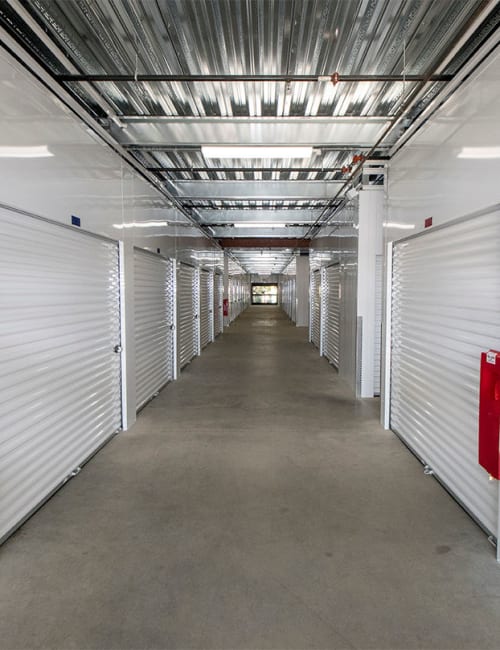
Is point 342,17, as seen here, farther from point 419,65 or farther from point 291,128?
point 291,128

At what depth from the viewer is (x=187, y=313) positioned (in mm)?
9562

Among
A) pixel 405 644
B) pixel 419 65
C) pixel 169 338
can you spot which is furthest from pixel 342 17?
pixel 169 338

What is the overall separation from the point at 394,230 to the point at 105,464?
13.1 ft

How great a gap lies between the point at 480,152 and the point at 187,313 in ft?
24.1

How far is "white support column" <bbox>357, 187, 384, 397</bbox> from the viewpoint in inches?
252

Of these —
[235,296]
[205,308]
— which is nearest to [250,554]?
[205,308]

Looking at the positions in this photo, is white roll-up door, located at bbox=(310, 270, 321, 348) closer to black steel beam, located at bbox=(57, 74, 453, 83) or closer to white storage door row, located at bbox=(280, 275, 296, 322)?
white storage door row, located at bbox=(280, 275, 296, 322)

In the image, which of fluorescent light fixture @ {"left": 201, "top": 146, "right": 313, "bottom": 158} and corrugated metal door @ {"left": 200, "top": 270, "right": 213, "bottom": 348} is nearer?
fluorescent light fixture @ {"left": 201, "top": 146, "right": 313, "bottom": 158}

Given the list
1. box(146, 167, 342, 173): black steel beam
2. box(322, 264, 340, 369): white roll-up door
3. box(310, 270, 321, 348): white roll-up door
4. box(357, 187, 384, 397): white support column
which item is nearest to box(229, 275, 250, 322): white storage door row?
box(310, 270, 321, 348): white roll-up door

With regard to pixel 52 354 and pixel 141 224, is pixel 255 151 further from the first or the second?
pixel 52 354

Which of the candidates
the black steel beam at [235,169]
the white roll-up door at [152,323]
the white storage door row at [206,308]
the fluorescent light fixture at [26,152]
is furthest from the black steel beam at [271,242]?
the fluorescent light fixture at [26,152]

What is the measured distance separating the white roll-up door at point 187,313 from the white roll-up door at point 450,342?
484 cm

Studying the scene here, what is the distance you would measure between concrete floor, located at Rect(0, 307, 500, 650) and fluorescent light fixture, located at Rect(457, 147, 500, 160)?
8.38ft

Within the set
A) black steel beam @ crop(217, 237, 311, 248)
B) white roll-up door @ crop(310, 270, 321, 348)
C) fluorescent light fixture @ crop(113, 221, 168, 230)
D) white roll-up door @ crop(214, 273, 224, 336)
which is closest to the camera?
fluorescent light fixture @ crop(113, 221, 168, 230)
